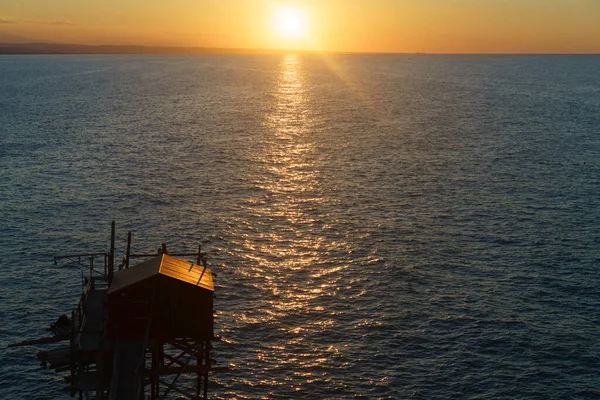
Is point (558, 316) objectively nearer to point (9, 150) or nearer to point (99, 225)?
point (99, 225)

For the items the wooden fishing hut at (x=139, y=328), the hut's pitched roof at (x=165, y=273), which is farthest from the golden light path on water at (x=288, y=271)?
the wooden fishing hut at (x=139, y=328)

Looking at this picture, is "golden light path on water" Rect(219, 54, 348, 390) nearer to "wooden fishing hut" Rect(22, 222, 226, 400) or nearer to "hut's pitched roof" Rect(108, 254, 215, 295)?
"hut's pitched roof" Rect(108, 254, 215, 295)

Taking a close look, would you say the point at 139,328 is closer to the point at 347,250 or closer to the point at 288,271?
the point at 288,271

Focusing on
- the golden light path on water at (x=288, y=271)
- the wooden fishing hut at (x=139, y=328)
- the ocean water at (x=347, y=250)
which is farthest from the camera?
the golden light path on water at (x=288, y=271)

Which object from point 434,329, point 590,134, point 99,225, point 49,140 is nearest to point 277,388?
point 434,329

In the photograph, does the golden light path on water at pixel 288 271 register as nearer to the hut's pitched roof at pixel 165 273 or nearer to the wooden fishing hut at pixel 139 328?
the hut's pitched roof at pixel 165 273

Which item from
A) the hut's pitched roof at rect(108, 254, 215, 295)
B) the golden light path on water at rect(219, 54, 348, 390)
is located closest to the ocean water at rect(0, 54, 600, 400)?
the golden light path on water at rect(219, 54, 348, 390)
